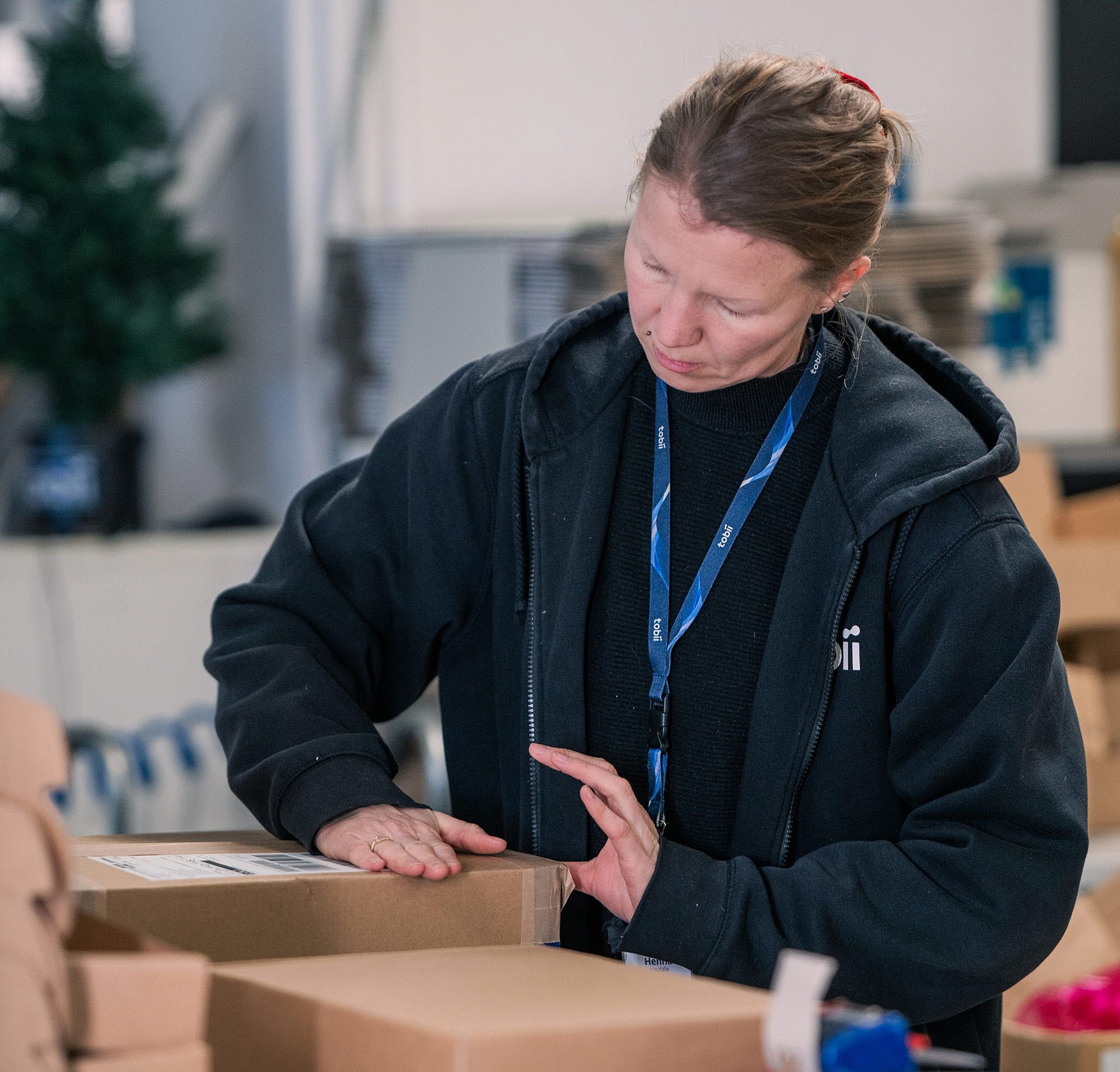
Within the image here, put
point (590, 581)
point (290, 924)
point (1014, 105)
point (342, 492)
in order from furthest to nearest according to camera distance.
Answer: point (1014, 105) < point (342, 492) < point (590, 581) < point (290, 924)

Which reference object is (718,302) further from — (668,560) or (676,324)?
(668,560)

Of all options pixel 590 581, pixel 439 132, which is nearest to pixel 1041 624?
pixel 590 581

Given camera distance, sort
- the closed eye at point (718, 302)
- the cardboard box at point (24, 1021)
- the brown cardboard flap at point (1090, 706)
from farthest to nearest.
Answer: the brown cardboard flap at point (1090, 706), the closed eye at point (718, 302), the cardboard box at point (24, 1021)

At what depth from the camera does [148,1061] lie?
0.69 metres

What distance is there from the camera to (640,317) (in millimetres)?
1192

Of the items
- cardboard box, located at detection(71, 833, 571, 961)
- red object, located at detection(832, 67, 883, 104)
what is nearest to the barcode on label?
cardboard box, located at detection(71, 833, 571, 961)

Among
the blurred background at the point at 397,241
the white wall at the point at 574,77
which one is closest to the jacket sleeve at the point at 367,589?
the blurred background at the point at 397,241

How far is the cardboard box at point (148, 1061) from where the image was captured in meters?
0.68

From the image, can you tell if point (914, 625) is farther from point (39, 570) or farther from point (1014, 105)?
point (1014, 105)

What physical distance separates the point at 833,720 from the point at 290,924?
456mm

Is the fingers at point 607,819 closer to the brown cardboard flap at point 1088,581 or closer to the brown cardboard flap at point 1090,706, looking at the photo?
the brown cardboard flap at point 1090,706

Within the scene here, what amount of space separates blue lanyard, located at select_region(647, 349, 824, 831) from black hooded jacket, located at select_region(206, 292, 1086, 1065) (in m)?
0.04

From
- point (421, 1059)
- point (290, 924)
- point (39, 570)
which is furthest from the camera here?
point (39, 570)

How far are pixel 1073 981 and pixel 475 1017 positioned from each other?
4.49 ft
